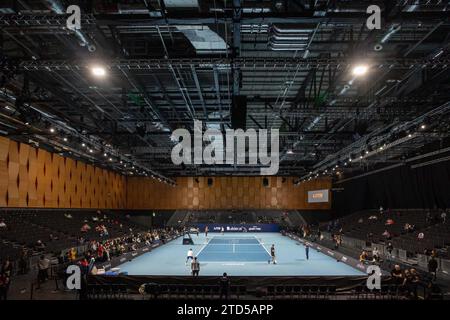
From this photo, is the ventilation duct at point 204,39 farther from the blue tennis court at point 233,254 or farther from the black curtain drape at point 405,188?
the black curtain drape at point 405,188

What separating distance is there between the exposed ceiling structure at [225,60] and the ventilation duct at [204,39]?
3 cm

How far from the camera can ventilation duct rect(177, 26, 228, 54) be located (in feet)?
39.8

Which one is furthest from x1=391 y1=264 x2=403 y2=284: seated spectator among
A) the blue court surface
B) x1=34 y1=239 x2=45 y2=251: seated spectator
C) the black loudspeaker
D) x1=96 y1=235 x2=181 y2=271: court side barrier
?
x1=34 y1=239 x2=45 y2=251: seated spectator

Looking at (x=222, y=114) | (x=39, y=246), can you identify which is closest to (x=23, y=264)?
(x=39, y=246)

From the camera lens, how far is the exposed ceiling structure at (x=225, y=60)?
32.1 ft

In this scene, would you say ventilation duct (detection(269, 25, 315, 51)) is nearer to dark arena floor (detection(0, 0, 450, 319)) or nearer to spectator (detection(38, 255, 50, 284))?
dark arena floor (detection(0, 0, 450, 319))

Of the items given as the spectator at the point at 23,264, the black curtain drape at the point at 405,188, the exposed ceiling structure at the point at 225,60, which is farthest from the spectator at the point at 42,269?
the black curtain drape at the point at 405,188

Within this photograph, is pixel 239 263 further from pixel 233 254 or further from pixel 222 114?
pixel 222 114

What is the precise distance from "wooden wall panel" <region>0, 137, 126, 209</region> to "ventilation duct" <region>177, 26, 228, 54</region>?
20.9 m

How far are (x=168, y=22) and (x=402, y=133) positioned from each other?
15.9 meters

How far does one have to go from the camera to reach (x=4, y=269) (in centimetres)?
1670

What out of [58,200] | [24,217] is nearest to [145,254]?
[24,217]
